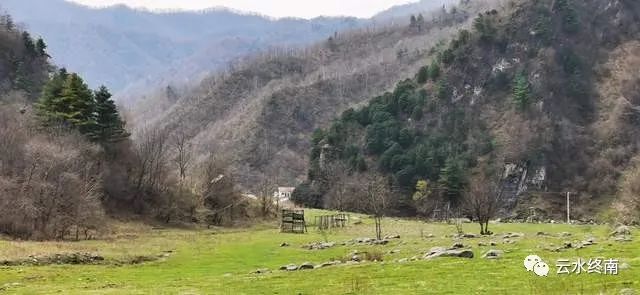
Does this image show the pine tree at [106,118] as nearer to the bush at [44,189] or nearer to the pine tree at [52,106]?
the pine tree at [52,106]

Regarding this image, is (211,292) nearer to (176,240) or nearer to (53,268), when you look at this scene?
(53,268)

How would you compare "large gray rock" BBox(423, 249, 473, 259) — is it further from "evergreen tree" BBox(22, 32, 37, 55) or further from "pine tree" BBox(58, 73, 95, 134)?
"evergreen tree" BBox(22, 32, 37, 55)

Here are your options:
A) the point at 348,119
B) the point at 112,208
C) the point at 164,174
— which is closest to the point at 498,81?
the point at 348,119

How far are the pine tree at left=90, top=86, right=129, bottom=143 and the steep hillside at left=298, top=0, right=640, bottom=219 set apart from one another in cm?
5400

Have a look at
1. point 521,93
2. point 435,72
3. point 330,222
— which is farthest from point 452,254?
point 435,72

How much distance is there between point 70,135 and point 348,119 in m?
86.3

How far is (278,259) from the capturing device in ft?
119

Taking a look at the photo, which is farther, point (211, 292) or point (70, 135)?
point (70, 135)

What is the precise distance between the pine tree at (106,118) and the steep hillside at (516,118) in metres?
54.0

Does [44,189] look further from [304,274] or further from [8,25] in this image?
[8,25]

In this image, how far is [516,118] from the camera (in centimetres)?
13075

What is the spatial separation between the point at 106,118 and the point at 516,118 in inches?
3465

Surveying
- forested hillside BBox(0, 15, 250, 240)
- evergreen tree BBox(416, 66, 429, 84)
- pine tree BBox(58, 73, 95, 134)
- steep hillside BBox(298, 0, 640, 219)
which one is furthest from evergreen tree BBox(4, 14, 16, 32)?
evergreen tree BBox(416, 66, 429, 84)

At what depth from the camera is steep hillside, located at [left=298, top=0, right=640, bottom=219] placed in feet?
395
